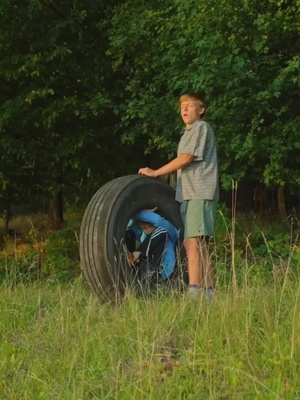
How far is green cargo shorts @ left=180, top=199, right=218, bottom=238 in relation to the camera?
20.1 ft

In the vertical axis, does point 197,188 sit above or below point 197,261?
above

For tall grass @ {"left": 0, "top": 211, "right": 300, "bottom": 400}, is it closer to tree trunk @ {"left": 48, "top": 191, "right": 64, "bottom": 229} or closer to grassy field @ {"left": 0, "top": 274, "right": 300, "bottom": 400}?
grassy field @ {"left": 0, "top": 274, "right": 300, "bottom": 400}

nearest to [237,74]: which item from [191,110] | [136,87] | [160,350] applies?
[136,87]

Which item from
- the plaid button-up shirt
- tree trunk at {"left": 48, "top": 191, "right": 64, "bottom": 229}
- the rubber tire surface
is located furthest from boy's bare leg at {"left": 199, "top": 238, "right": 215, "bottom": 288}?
tree trunk at {"left": 48, "top": 191, "right": 64, "bottom": 229}

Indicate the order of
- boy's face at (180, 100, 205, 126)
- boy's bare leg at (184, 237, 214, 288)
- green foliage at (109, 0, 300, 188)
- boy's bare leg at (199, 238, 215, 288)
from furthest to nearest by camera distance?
green foliage at (109, 0, 300, 188)
boy's face at (180, 100, 205, 126)
boy's bare leg at (184, 237, 214, 288)
boy's bare leg at (199, 238, 215, 288)

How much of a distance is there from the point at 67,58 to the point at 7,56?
3.60 feet

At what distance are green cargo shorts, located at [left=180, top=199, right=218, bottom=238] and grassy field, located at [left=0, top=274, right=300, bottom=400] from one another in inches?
31.1

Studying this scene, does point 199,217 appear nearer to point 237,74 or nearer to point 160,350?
point 160,350

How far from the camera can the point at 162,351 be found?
14.1 ft

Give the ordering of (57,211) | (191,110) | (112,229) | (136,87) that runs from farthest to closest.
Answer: (57,211) < (136,87) < (112,229) < (191,110)

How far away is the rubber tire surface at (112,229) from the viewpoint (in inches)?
248

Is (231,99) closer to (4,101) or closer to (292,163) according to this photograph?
(292,163)

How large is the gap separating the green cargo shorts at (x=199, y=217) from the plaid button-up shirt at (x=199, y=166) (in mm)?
52

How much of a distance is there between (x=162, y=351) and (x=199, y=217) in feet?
6.57
